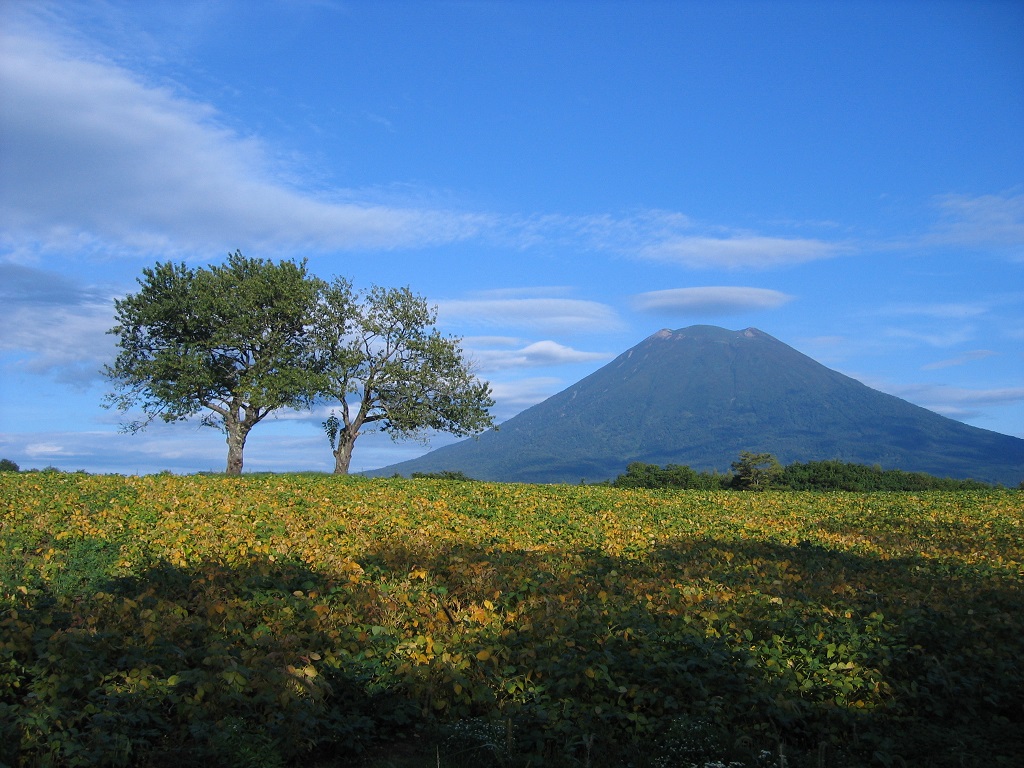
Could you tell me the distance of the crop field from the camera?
265 inches

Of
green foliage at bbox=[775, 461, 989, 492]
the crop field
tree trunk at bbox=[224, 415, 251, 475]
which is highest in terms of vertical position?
tree trunk at bbox=[224, 415, 251, 475]

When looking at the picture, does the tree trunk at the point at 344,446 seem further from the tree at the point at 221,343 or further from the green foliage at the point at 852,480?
the green foliage at the point at 852,480

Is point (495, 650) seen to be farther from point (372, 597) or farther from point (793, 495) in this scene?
point (793, 495)

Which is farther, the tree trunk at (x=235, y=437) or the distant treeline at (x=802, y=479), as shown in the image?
the distant treeline at (x=802, y=479)

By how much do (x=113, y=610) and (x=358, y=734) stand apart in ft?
13.0

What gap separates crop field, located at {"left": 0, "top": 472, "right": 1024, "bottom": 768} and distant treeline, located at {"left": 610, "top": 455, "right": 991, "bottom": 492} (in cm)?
3621

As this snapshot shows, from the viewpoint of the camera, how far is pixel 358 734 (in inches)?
273

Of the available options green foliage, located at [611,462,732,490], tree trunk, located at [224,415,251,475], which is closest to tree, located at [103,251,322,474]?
tree trunk, located at [224,415,251,475]

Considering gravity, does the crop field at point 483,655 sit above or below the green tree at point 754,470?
below

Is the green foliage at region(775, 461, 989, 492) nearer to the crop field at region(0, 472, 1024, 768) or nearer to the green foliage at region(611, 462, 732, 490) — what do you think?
the green foliage at region(611, 462, 732, 490)

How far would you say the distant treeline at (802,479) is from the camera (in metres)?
50.1

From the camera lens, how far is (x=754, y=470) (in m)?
51.8

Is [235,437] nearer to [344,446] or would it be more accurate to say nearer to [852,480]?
[344,446]

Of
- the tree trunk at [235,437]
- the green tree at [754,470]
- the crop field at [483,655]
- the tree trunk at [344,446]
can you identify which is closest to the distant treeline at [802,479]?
the green tree at [754,470]
